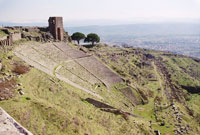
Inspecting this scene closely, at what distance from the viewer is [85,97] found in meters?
32.3

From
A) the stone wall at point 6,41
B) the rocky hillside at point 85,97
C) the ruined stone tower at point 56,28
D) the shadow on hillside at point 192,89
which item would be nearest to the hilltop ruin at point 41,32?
the ruined stone tower at point 56,28

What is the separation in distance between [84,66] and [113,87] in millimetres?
10166

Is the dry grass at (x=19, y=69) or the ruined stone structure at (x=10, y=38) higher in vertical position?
the ruined stone structure at (x=10, y=38)

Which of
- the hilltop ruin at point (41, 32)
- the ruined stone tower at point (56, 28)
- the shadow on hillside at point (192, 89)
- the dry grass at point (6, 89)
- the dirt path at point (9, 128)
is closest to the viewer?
the dirt path at point (9, 128)

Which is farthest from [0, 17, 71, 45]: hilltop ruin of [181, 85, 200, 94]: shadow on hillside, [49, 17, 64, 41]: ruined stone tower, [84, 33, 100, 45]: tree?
[181, 85, 200, 94]: shadow on hillside

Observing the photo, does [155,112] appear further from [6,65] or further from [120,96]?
[6,65]

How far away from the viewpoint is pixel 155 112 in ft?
122

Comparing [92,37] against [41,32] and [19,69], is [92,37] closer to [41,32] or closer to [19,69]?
[41,32]

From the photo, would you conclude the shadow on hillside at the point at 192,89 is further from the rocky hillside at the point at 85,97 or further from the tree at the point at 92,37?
the tree at the point at 92,37

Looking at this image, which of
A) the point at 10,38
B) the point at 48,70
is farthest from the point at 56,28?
the point at 48,70

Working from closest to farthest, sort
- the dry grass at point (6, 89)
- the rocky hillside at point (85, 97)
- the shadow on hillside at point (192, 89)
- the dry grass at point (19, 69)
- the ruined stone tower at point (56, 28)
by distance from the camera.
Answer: the rocky hillside at point (85, 97), the dry grass at point (6, 89), the dry grass at point (19, 69), the shadow on hillside at point (192, 89), the ruined stone tower at point (56, 28)

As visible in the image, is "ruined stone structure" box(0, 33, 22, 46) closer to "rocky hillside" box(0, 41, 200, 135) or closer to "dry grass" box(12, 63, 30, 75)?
"rocky hillside" box(0, 41, 200, 135)

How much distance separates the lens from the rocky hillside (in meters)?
21.7

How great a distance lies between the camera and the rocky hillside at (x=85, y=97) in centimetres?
2170
